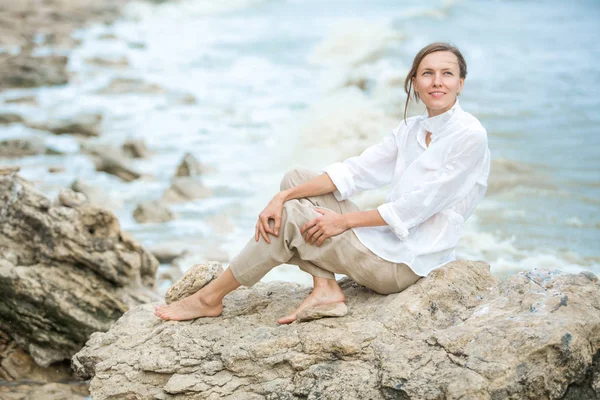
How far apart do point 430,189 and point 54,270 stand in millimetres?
2887

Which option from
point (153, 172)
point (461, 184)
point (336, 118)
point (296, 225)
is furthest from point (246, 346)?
point (336, 118)

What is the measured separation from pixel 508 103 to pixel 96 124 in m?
7.35

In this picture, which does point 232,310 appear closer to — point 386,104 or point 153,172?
point 153,172

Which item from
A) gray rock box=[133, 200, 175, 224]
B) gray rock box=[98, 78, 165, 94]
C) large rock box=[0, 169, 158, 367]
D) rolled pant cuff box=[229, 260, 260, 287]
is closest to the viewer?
rolled pant cuff box=[229, 260, 260, 287]

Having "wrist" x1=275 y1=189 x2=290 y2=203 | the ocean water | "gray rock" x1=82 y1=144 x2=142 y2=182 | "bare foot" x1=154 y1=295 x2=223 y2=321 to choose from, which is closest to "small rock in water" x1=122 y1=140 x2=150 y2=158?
the ocean water

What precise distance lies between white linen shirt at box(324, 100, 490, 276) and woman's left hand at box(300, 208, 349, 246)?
11 centimetres

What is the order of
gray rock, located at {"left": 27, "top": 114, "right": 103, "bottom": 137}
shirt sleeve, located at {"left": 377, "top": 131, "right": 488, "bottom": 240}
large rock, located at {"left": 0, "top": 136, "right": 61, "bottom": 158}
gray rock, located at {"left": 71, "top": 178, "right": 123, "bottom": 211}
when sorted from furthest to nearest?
1. gray rock, located at {"left": 27, "top": 114, "right": 103, "bottom": 137}
2. large rock, located at {"left": 0, "top": 136, "right": 61, "bottom": 158}
3. gray rock, located at {"left": 71, "top": 178, "right": 123, "bottom": 211}
4. shirt sleeve, located at {"left": 377, "top": 131, "right": 488, "bottom": 240}

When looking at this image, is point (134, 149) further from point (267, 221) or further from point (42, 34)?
point (42, 34)

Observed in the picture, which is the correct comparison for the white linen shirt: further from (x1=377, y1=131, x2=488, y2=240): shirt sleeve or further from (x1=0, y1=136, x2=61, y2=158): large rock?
(x1=0, y1=136, x2=61, y2=158): large rock

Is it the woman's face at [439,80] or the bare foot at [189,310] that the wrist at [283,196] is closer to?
the bare foot at [189,310]

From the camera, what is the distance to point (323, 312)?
3.63 metres

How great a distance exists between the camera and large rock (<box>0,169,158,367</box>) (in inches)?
198

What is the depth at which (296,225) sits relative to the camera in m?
3.64

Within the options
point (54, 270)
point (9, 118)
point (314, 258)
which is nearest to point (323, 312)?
point (314, 258)
